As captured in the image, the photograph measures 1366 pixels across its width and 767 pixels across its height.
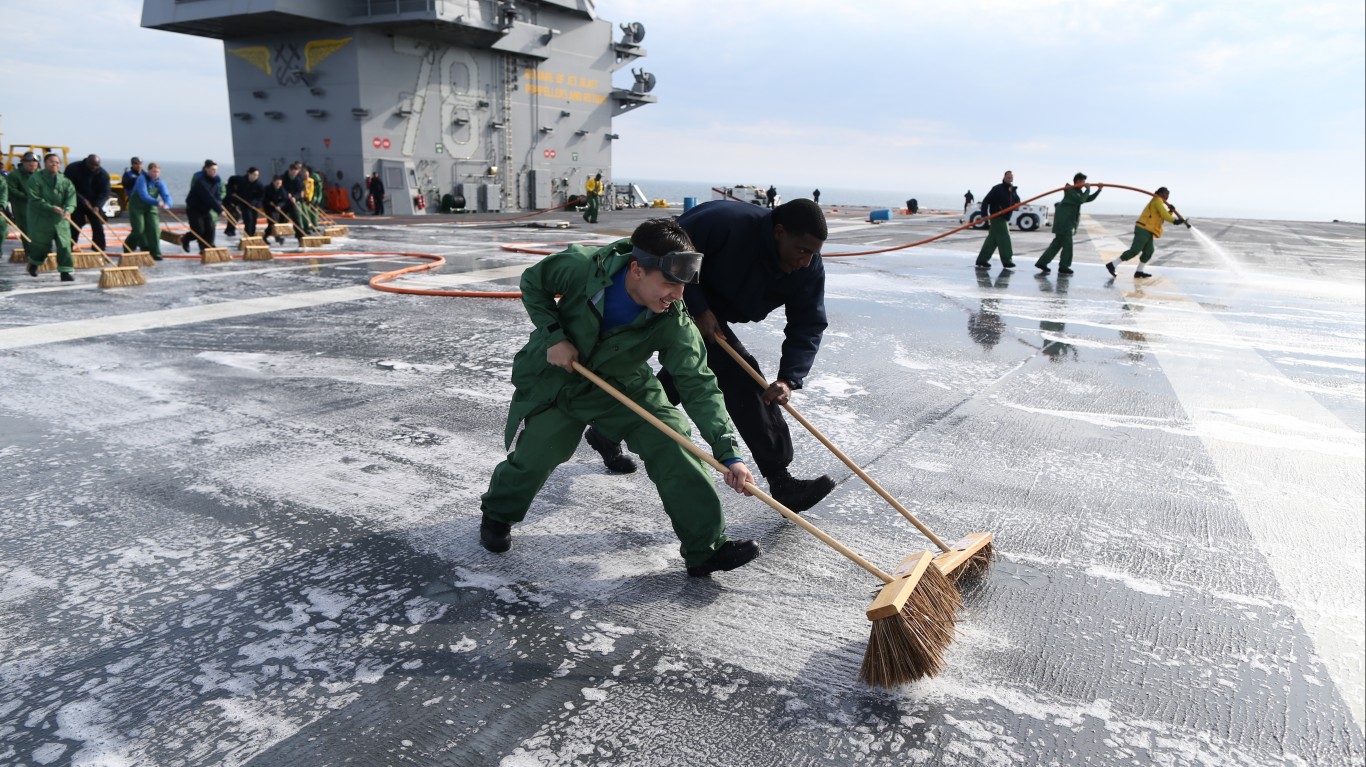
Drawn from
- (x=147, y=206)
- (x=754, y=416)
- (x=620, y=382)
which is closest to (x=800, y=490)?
(x=754, y=416)

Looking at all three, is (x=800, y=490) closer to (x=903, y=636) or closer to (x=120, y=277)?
(x=903, y=636)

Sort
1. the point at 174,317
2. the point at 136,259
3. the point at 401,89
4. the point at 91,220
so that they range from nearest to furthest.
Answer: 1. the point at 174,317
2. the point at 136,259
3. the point at 91,220
4. the point at 401,89

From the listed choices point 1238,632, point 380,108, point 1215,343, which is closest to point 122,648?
point 1238,632

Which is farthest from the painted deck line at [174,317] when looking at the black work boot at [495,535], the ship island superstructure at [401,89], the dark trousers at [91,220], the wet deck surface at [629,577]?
the ship island superstructure at [401,89]

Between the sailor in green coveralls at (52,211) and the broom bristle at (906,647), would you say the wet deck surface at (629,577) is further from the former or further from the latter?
the sailor in green coveralls at (52,211)

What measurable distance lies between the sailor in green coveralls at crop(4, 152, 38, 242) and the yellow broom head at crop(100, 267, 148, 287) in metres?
1.90

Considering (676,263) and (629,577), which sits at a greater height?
(676,263)

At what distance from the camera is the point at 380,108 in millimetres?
26734

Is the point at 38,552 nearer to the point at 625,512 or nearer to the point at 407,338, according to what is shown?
the point at 625,512

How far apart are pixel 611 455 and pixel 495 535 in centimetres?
108

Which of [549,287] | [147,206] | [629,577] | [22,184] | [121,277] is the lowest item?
[629,577]

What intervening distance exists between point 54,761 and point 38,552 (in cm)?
143

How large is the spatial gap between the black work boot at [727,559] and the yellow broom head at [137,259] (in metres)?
11.5

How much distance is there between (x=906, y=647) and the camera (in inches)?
92.5
